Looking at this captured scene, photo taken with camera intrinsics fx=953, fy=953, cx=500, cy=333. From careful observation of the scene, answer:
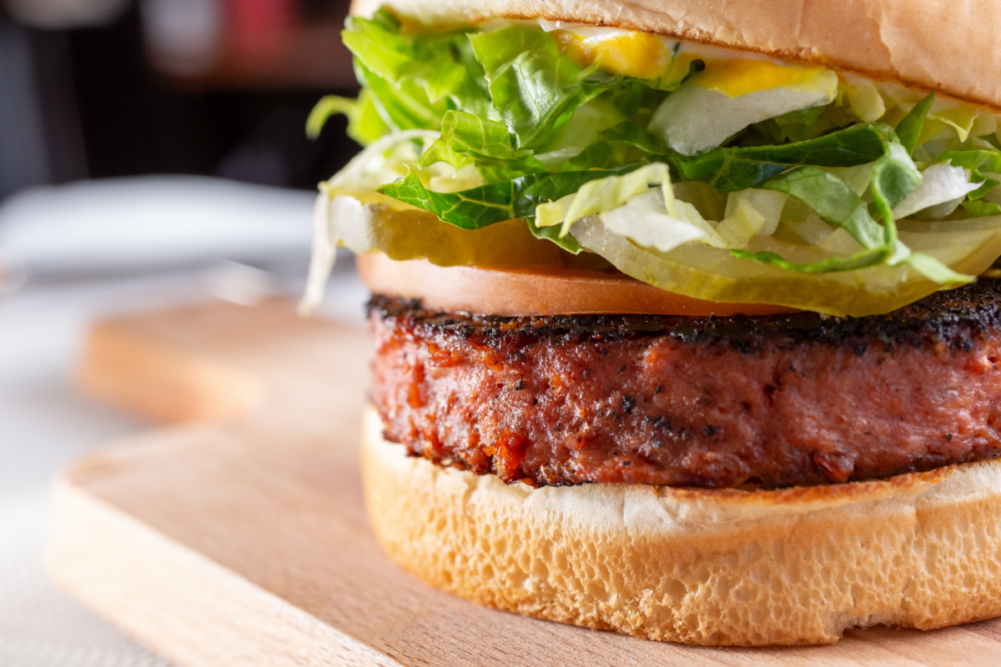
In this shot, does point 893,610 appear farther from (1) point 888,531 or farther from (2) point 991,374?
(2) point 991,374

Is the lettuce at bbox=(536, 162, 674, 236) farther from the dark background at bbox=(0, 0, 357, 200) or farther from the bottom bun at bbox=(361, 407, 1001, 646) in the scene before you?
the dark background at bbox=(0, 0, 357, 200)

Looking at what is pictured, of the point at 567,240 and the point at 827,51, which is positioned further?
the point at 567,240

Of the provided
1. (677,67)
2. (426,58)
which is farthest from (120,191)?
(677,67)

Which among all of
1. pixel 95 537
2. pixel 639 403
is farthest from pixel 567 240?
pixel 95 537

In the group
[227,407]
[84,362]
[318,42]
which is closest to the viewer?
[227,407]

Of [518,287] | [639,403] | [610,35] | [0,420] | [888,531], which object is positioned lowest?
[0,420]

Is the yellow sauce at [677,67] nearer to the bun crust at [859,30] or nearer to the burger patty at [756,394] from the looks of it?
the bun crust at [859,30]

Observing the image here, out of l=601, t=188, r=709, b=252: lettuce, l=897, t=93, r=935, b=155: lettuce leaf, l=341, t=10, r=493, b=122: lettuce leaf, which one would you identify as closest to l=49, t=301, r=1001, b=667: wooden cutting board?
l=601, t=188, r=709, b=252: lettuce

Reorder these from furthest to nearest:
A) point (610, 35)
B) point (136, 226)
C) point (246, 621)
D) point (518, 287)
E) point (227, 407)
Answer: point (136, 226), point (227, 407), point (246, 621), point (518, 287), point (610, 35)
